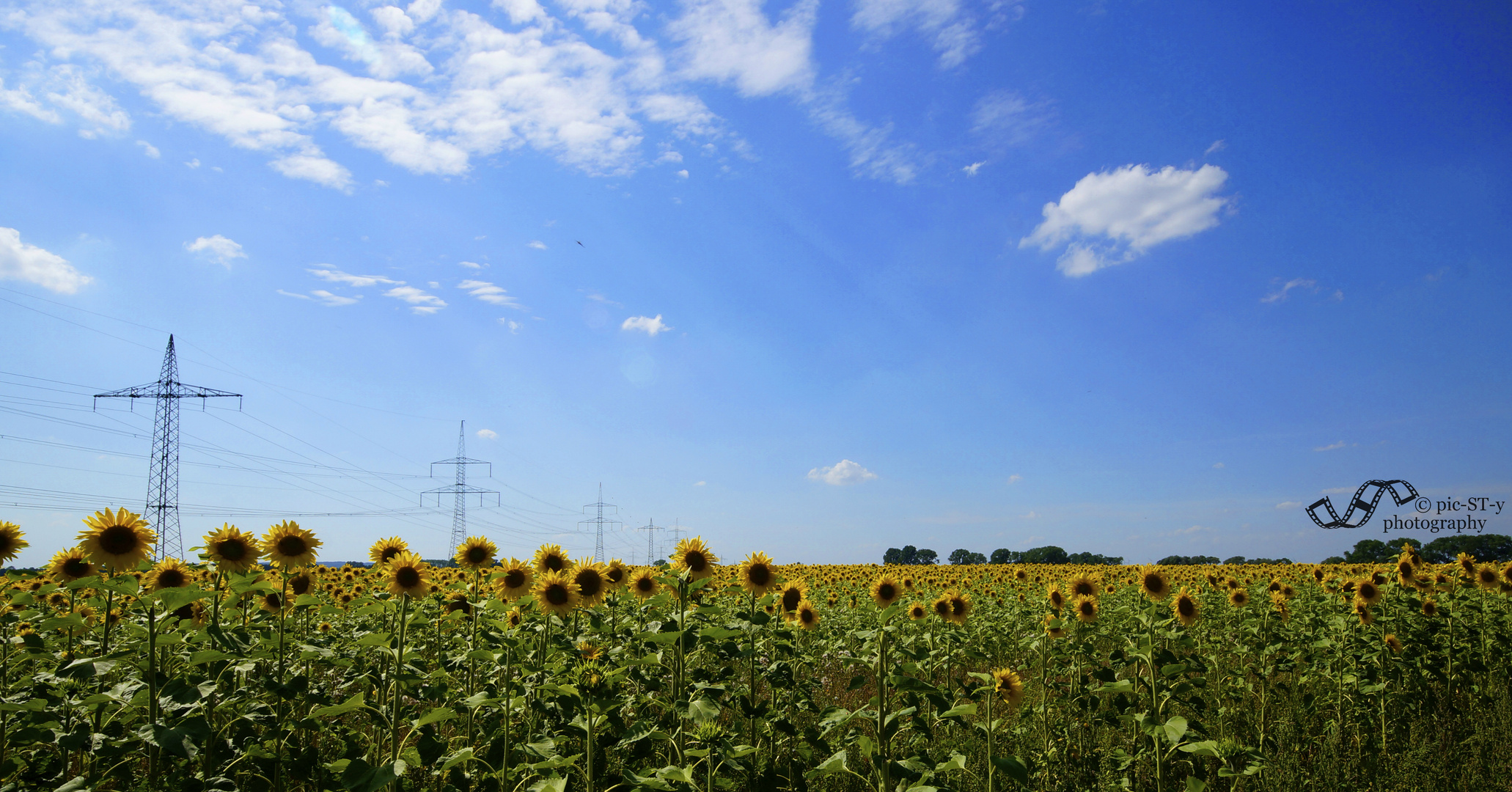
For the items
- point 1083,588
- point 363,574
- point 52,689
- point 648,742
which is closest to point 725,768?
point 648,742

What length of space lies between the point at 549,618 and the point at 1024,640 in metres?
4.78

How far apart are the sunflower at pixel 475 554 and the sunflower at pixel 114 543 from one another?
7.21 feet

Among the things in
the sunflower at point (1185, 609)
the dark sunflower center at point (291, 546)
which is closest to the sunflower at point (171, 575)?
the dark sunflower center at point (291, 546)

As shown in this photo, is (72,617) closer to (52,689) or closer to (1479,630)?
(52,689)

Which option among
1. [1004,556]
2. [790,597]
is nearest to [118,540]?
[790,597]

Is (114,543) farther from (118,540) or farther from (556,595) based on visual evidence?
(556,595)

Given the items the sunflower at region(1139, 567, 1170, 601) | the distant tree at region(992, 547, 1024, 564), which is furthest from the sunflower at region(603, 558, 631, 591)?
the distant tree at region(992, 547, 1024, 564)

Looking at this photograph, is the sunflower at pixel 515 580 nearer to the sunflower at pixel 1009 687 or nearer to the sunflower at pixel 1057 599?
the sunflower at pixel 1009 687

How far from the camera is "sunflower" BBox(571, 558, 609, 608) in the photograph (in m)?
5.82

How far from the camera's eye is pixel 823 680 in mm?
11266

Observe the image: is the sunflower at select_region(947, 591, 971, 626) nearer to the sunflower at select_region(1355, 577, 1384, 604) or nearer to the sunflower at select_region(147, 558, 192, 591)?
the sunflower at select_region(1355, 577, 1384, 604)

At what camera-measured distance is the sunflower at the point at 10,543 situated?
19.5 feet

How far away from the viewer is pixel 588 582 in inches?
230

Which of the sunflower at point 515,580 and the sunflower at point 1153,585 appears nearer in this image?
the sunflower at point 515,580
